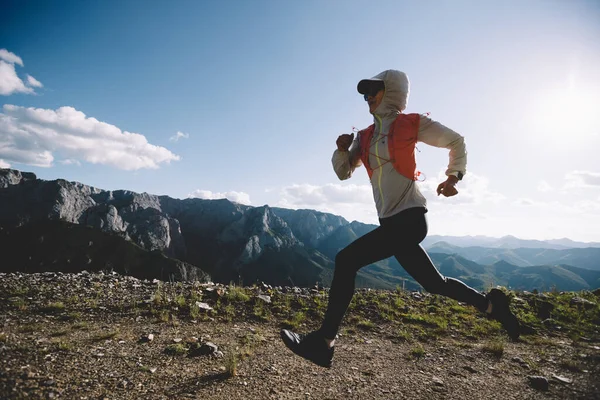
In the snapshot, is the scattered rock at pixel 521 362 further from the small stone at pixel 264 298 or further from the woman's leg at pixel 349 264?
the small stone at pixel 264 298

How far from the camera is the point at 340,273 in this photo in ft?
12.1

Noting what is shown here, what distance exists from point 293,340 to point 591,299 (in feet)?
44.6

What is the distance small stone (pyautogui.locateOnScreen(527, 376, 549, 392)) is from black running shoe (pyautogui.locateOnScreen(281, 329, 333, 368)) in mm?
3298

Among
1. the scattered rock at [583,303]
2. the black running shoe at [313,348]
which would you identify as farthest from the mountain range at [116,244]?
the black running shoe at [313,348]

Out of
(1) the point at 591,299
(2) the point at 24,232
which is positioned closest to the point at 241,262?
(2) the point at 24,232

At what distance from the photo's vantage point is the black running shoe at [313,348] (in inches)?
140

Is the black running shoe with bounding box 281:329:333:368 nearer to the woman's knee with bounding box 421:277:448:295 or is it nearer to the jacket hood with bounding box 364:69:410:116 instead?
the woman's knee with bounding box 421:277:448:295

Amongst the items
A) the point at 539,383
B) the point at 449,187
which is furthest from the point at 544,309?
the point at 449,187

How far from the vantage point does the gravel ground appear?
3.50m

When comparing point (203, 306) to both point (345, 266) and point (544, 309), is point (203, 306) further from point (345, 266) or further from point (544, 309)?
point (544, 309)

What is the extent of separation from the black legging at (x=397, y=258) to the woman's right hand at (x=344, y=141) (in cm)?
116

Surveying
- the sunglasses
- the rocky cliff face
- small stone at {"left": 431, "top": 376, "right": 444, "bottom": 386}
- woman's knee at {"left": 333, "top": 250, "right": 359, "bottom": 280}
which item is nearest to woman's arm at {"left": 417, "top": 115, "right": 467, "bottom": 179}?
the sunglasses

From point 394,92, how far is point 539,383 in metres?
4.77

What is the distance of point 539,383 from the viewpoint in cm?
434
